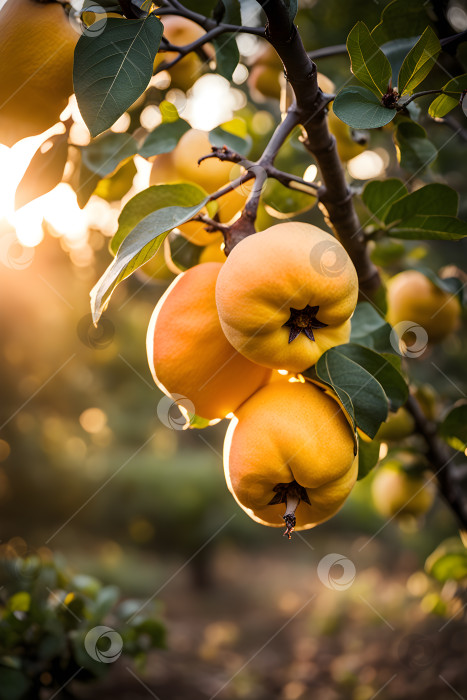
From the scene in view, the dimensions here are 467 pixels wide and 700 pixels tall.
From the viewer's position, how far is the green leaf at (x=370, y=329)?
0.47m

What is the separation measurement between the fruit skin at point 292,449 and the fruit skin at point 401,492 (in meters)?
0.50

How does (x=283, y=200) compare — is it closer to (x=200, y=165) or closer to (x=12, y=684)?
(x=200, y=165)

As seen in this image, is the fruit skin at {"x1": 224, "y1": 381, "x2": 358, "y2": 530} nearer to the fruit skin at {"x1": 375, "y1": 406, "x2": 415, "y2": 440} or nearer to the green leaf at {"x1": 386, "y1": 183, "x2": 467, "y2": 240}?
the green leaf at {"x1": 386, "y1": 183, "x2": 467, "y2": 240}

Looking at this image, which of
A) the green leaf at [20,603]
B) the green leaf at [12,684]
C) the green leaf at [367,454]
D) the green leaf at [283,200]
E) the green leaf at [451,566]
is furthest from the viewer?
the green leaf at [451,566]

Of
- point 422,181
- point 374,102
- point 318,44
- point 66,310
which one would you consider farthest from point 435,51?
point 66,310

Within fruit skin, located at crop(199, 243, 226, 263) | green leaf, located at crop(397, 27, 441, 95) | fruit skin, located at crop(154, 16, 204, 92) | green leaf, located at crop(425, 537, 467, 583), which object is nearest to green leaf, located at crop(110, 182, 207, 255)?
fruit skin, located at crop(199, 243, 226, 263)

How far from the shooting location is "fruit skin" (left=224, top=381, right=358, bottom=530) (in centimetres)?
33

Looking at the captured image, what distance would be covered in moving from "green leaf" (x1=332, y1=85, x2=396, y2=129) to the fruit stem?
9.6 inches

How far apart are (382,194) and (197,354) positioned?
0.26 metres

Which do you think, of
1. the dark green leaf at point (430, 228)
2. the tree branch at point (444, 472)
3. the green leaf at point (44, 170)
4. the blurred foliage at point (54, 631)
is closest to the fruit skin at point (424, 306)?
the tree branch at point (444, 472)

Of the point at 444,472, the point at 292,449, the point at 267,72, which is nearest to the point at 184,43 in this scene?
the point at 267,72

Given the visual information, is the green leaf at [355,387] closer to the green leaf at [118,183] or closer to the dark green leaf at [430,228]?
the dark green leaf at [430,228]

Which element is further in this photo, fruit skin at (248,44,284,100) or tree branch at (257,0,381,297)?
fruit skin at (248,44,284,100)

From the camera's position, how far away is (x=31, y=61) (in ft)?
1.24
